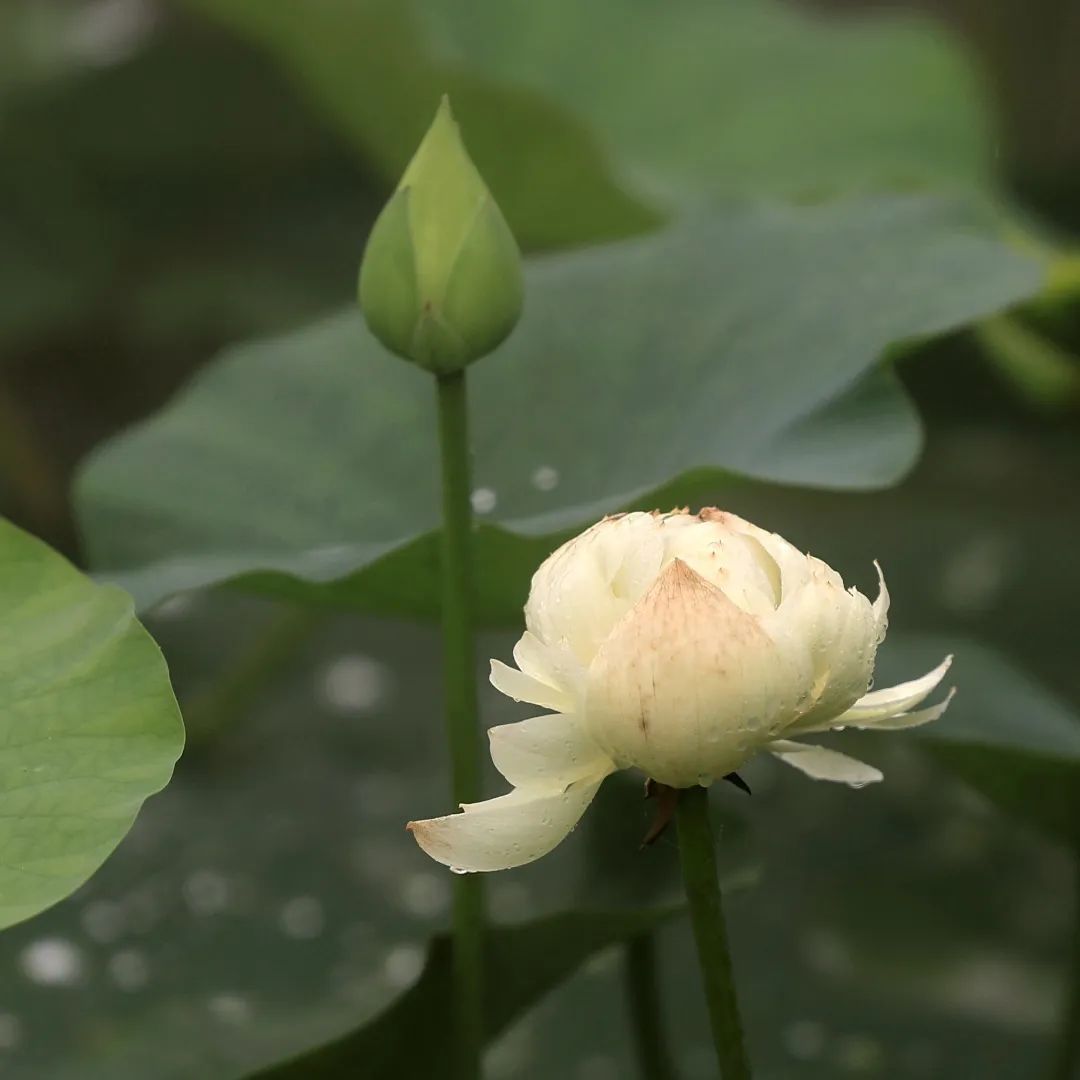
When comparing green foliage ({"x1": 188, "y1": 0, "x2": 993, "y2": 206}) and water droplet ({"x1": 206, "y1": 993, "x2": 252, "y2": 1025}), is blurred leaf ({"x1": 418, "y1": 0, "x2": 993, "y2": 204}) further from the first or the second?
water droplet ({"x1": 206, "y1": 993, "x2": 252, "y2": 1025})

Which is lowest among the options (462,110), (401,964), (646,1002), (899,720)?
(401,964)

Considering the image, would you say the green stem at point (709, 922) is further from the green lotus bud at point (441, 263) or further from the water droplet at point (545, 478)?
the water droplet at point (545, 478)

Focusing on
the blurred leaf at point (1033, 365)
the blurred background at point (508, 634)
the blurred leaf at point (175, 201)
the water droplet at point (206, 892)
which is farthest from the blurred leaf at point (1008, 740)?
the blurred leaf at point (175, 201)

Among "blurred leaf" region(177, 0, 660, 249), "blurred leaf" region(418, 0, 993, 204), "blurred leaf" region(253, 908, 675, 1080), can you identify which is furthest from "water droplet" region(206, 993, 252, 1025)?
"blurred leaf" region(418, 0, 993, 204)

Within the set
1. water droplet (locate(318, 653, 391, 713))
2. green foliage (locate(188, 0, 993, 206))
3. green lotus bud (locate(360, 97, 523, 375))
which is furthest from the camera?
green foliage (locate(188, 0, 993, 206))

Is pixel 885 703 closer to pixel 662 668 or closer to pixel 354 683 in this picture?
pixel 662 668

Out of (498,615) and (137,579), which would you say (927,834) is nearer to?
(498,615)

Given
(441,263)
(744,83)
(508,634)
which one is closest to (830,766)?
(441,263)
